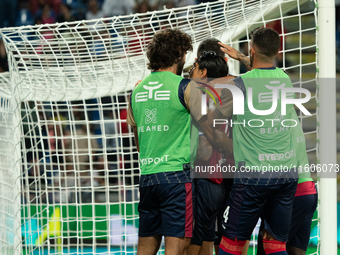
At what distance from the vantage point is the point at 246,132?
7.63ft

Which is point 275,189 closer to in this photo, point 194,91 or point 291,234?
point 291,234

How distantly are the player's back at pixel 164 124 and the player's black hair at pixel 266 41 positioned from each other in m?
0.49


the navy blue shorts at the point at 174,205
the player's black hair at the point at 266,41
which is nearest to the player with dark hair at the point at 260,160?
the player's black hair at the point at 266,41

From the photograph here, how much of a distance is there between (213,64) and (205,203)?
831mm

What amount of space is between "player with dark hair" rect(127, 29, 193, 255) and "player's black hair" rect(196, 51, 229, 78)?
0.20 meters

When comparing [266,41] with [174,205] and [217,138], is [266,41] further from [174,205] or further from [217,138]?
[174,205]

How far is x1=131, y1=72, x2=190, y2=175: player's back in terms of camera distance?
7.34 feet

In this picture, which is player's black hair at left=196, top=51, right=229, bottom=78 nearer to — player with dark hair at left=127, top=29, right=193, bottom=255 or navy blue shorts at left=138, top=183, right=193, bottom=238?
player with dark hair at left=127, top=29, right=193, bottom=255

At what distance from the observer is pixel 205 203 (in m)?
2.41

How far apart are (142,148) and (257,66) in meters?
0.81

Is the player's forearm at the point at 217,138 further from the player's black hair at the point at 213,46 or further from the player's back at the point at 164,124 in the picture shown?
the player's black hair at the point at 213,46

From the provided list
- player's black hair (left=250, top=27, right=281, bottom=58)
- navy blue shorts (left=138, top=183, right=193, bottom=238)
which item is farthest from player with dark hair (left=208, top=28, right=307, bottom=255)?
navy blue shorts (left=138, top=183, right=193, bottom=238)

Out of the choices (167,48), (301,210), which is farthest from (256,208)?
(167,48)

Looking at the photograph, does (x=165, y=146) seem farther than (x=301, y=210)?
No
